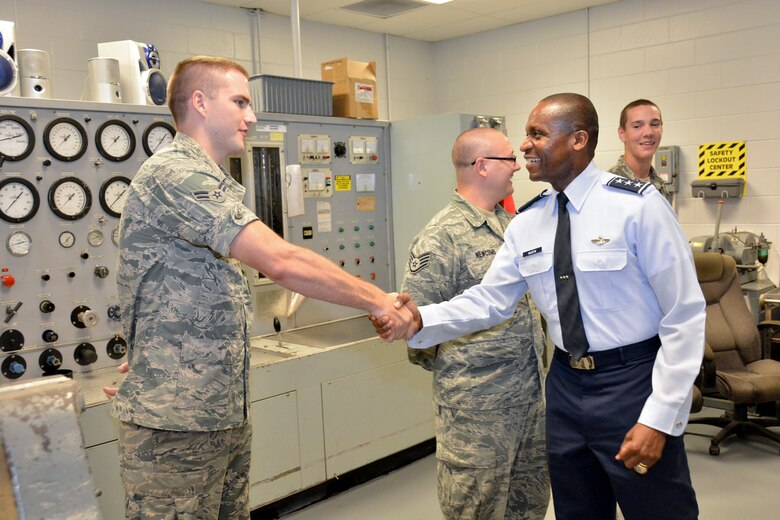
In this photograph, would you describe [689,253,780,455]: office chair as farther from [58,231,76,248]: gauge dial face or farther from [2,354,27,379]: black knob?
[2,354,27,379]: black knob

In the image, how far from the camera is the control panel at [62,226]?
295 cm

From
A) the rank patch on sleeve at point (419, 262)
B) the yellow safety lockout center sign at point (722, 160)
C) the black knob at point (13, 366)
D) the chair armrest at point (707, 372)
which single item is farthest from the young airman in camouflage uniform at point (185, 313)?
the yellow safety lockout center sign at point (722, 160)

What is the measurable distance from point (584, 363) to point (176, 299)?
1152mm

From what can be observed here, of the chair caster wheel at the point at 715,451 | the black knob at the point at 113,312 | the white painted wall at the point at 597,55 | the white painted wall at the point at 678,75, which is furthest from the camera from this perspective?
the white painted wall at the point at 678,75

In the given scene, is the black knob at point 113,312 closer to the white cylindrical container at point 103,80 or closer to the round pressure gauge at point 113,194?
the round pressure gauge at point 113,194

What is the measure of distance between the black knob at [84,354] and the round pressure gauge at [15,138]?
0.90 m

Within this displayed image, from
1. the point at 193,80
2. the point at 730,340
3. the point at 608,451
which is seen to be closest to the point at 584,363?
the point at 608,451

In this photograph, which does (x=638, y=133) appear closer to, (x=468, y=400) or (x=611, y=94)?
(x=468, y=400)

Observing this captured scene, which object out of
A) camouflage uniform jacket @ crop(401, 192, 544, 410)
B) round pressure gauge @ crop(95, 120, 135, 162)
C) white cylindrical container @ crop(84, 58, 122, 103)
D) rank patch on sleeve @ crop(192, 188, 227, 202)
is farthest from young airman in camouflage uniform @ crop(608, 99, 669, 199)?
white cylindrical container @ crop(84, 58, 122, 103)

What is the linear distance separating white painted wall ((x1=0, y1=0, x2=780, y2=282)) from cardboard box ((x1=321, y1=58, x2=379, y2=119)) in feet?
5.05

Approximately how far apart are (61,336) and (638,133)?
306cm

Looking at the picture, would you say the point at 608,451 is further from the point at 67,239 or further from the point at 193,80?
the point at 67,239

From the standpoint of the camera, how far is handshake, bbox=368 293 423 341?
213 cm

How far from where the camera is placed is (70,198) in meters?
3.11
